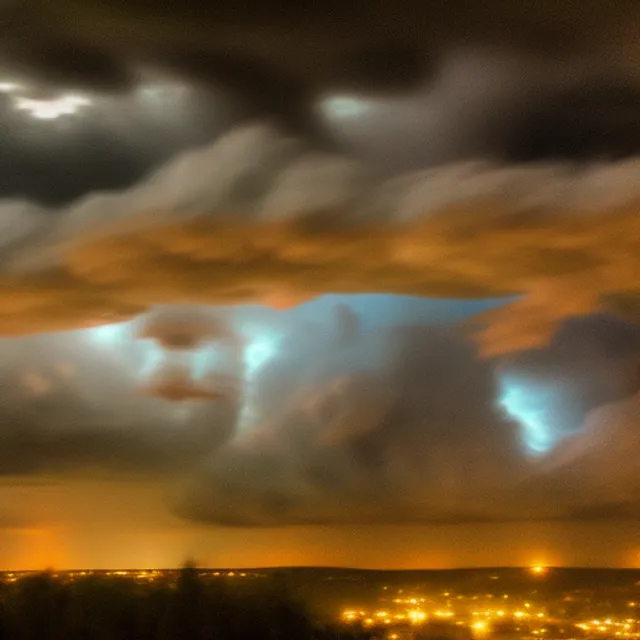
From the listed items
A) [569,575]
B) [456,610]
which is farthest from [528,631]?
[569,575]

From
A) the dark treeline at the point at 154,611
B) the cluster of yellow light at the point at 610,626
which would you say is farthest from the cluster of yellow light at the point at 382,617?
the cluster of yellow light at the point at 610,626

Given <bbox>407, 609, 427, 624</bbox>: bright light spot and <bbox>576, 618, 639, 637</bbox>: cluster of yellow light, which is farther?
<bbox>576, 618, 639, 637</bbox>: cluster of yellow light

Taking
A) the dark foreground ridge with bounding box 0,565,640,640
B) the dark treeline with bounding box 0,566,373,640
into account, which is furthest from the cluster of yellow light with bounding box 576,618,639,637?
the dark treeline with bounding box 0,566,373,640

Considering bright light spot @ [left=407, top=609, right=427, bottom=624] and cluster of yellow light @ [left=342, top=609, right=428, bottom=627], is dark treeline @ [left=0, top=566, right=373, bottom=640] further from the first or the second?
bright light spot @ [left=407, top=609, right=427, bottom=624]

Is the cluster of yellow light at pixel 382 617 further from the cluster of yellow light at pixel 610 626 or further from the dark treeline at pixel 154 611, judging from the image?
the cluster of yellow light at pixel 610 626

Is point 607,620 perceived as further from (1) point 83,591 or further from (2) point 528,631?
(1) point 83,591

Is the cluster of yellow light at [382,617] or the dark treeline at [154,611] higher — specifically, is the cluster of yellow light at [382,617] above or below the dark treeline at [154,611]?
below

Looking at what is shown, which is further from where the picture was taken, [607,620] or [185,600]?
[607,620]

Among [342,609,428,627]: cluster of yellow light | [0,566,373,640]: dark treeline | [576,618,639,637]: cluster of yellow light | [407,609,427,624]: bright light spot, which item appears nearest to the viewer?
[0,566,373,640]: dark treeline

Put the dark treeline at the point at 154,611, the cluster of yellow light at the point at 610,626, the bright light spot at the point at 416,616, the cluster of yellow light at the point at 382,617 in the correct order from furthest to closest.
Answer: the cluster of yellow light at the point at 610,626 < the bright light spot at the point at 416,616 < the cluster of yellow light at the point at 382,617 < the dark treeline at the point at 154,611
